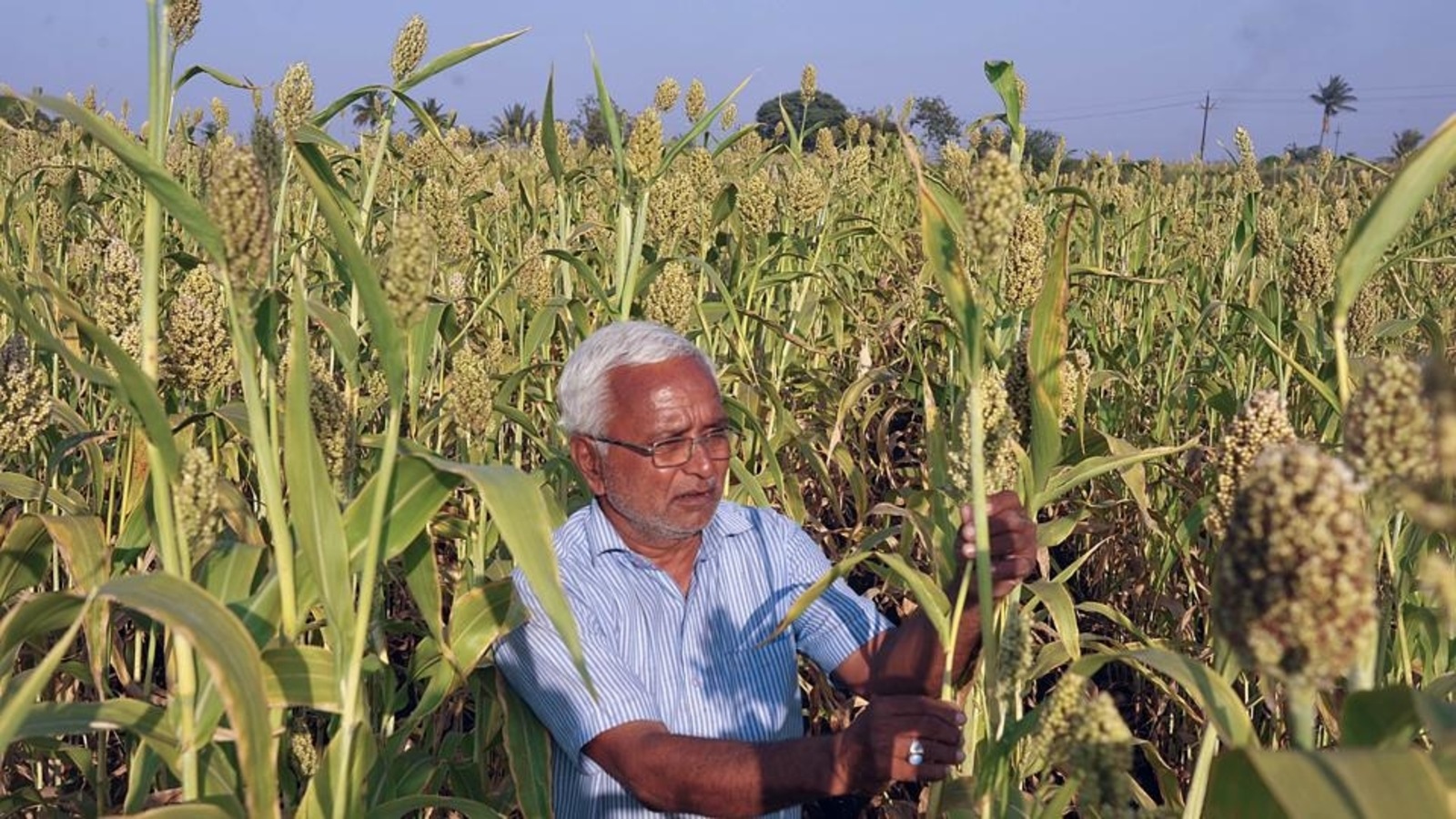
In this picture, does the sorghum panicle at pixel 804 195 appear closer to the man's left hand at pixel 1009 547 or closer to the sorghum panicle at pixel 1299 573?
the man's left hand at pixel 1009 547

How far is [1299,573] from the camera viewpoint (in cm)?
72

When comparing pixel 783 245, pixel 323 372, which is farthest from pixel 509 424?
pixel 323 372

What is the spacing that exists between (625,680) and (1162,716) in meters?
1.63

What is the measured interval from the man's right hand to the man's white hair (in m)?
0.72

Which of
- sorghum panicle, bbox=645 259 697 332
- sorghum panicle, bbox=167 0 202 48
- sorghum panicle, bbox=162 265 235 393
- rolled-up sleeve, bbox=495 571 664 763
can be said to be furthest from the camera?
sorghum panicle, bbox=645 259 697 332

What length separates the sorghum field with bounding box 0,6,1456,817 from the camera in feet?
2.82

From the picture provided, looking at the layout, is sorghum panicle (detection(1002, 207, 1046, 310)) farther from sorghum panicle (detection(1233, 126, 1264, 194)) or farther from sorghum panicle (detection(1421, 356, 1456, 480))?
sorghum panicle (detection(1233, 126, 1264, 194))

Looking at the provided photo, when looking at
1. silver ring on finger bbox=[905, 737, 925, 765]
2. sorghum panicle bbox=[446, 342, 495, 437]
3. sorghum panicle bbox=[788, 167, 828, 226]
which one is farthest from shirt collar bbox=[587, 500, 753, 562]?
sorghum panicle bbox=[788, 167, 828, 226]

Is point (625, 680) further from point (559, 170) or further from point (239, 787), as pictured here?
point (559, 170)

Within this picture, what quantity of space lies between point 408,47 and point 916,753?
4.74ft

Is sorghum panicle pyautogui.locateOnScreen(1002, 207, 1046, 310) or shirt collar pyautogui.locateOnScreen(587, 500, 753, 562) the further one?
shirt collar pyautogui.locateOnScreen(587, 500, 753, 562)

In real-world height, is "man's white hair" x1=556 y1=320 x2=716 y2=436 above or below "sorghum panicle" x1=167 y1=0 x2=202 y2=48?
below

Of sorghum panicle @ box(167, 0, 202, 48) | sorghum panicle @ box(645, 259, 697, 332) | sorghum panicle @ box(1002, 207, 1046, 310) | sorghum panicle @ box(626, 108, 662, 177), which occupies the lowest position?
sorghum panicle @ box(1002, 207, 1046, 310)

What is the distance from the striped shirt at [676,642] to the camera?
2031 mm
